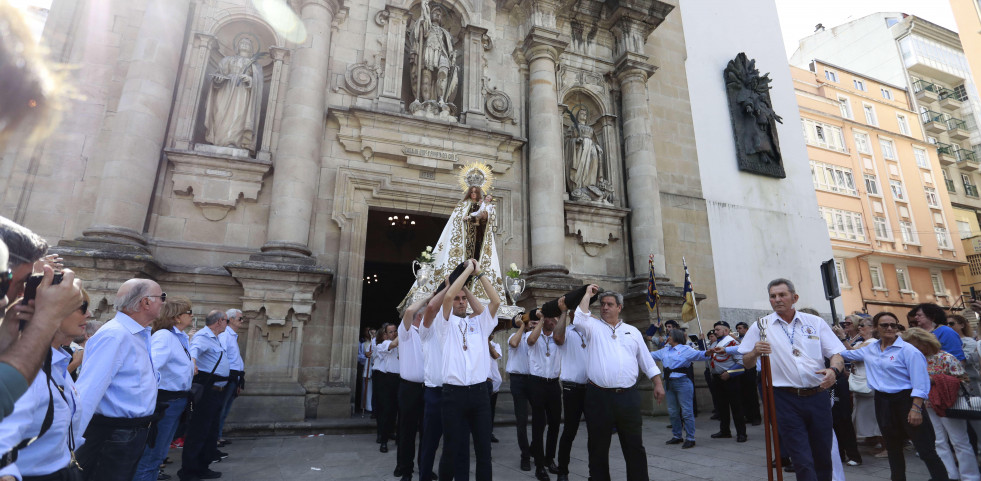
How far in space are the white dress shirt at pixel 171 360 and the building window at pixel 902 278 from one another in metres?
33.1

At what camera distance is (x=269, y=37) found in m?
10.5

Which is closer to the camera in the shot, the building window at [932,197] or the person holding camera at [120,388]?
the person holding camera at [120,388]

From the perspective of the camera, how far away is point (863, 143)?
2952cm

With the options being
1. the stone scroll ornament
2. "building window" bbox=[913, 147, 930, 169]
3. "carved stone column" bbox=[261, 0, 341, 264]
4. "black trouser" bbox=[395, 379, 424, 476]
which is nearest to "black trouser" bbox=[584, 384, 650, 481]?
"black trouser" bbox=[395, 379, 424, 476]

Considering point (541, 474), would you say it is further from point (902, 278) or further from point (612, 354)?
point (902, 278)

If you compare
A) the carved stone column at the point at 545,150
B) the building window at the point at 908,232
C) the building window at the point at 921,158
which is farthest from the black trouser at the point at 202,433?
the building window at the point at 921,158

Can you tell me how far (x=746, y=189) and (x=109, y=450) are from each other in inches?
598

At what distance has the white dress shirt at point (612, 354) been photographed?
177 inches

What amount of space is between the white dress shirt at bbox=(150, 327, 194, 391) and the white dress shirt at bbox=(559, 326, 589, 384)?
3.69m

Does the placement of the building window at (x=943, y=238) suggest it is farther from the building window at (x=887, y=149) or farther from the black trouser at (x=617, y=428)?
the black trouser at (x=617, y=428)

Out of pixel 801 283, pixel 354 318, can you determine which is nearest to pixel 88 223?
pixel 354 318

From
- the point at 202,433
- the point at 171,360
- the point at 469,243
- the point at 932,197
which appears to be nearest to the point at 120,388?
the point at 171,360

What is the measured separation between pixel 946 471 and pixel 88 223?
11857 millimetres

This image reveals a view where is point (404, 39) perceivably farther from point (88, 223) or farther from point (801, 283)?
point (801, 283)
